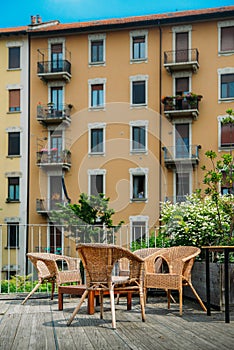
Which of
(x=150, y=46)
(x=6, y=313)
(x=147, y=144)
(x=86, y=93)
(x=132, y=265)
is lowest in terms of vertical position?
(x=6, y=313)

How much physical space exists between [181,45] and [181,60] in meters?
0.98

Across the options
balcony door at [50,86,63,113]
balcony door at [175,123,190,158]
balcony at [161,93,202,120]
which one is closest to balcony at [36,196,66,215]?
balcony door at [50,86,63,113]

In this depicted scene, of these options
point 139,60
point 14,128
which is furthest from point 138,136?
point 14,128

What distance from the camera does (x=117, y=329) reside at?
18.8 feet

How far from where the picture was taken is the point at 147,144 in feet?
106

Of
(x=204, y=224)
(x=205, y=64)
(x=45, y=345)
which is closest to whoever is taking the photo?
(x=45, y=345)

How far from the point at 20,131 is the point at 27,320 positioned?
27872 millimetres

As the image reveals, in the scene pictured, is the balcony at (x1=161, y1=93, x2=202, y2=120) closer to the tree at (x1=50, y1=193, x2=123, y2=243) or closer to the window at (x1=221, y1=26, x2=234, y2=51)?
the window at (x1=221, y1=26, x2=234, y2=51)

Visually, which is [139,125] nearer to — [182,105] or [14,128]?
[182,105]

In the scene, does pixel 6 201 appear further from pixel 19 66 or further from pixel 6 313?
pixel 6 313

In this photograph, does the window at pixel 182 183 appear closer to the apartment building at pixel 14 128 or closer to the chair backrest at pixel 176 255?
the apartment building at pixel 14 128

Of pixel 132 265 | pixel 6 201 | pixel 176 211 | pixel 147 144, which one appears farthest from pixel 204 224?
pixel 6 201

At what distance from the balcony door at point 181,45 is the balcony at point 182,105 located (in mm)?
2116

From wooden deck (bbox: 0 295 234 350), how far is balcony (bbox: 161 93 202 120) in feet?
78.1
